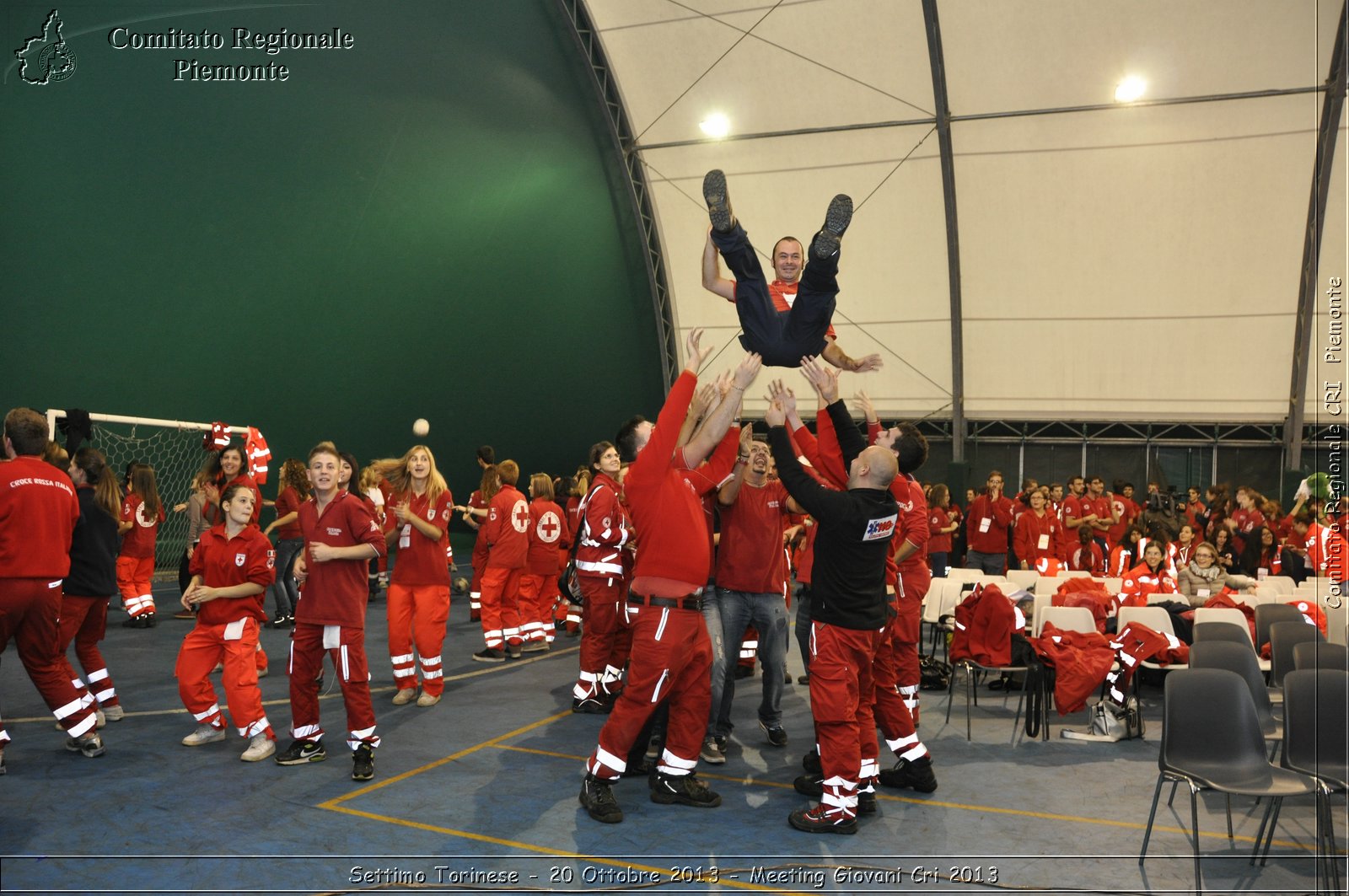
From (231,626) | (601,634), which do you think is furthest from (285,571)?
(601,634)

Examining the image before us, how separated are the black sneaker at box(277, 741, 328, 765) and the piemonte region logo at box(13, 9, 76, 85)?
676cm

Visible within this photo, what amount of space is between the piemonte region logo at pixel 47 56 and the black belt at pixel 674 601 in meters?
7.69

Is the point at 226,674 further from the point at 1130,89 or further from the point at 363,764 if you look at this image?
the point at 1130,89

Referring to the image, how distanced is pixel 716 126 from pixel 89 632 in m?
14.1

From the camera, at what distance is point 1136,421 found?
19.1 metres

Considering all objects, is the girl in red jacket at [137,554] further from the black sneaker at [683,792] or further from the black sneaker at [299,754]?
the black sneaker at [683,792]

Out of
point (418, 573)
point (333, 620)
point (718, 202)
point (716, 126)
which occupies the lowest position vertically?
point (333, 620)

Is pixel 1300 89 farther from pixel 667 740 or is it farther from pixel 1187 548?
pixel 667 740

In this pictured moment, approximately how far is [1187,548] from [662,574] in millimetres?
7500

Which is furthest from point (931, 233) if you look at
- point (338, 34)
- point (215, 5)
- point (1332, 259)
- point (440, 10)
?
point (215, 5)

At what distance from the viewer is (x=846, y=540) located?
4578 mm

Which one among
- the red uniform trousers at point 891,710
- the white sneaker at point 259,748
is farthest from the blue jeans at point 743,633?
the white sneaker at point 259,748
